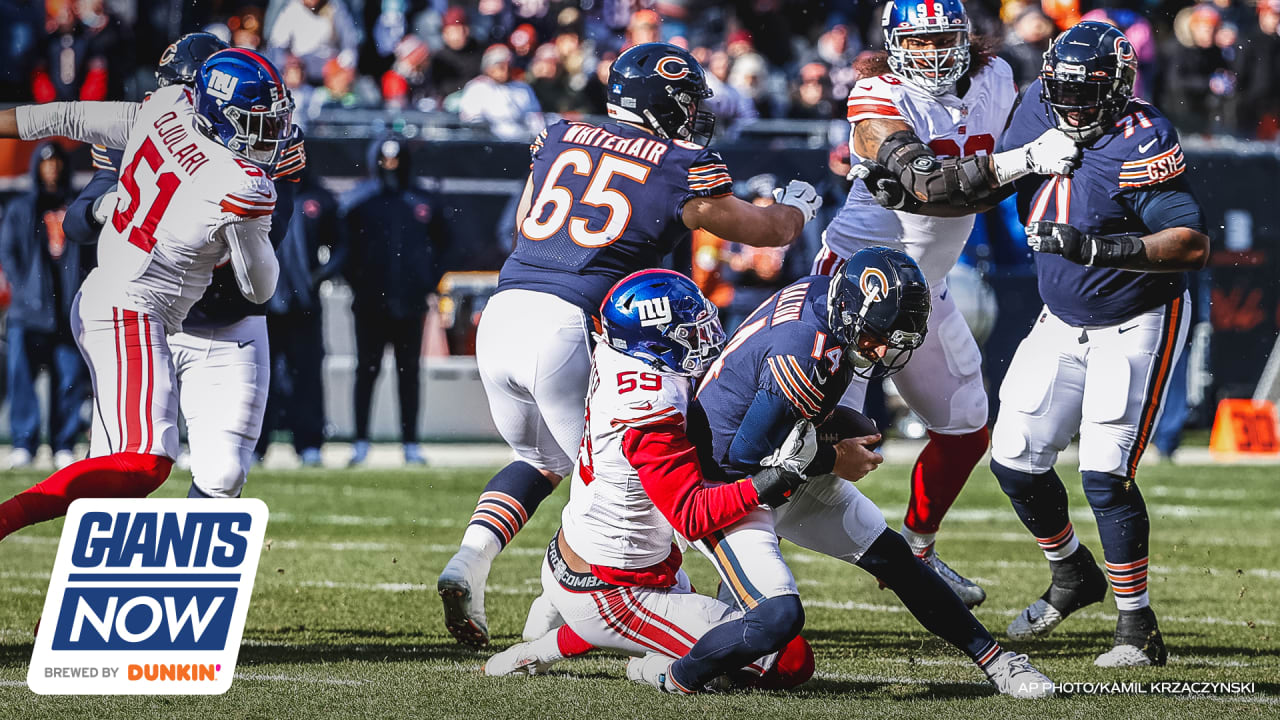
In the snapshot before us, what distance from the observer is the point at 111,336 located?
503 centimetres

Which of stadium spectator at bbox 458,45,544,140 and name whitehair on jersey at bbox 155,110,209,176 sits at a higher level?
name whitehair on jersey at bbox 155,110,209,176

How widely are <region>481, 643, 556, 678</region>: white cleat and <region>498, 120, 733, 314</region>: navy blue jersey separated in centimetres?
107

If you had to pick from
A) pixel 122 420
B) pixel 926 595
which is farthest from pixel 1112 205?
pixel 122 420

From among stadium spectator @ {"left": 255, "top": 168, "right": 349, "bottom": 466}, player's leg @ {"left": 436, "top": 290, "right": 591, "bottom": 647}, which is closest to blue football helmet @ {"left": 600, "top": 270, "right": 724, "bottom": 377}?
player's leg @ {"left": 436, "top": 290, "right": 591, "bottom": 647}

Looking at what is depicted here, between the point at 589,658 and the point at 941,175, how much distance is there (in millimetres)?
1859

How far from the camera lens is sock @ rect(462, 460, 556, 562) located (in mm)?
5195

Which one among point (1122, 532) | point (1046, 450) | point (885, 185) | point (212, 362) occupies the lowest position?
point (1122, 532)

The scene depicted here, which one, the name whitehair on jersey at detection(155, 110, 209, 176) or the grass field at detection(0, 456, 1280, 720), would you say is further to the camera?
the name whitehair on jersey at detection(155, 110, 209, 176)

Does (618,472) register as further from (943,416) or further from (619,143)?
(943,416)

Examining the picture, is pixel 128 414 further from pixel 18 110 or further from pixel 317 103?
pixel 317 103

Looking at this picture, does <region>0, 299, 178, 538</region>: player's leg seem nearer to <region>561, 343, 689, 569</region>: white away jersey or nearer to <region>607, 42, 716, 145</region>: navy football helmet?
<region>561, 343, 689, 569</region>: white away jersey

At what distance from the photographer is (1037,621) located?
5516mm

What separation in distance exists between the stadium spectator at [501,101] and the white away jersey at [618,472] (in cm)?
645

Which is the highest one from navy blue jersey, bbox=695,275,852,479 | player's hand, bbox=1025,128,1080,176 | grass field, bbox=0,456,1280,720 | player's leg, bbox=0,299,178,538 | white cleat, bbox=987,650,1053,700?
player's hand, bbox=1025,128,1080,176
